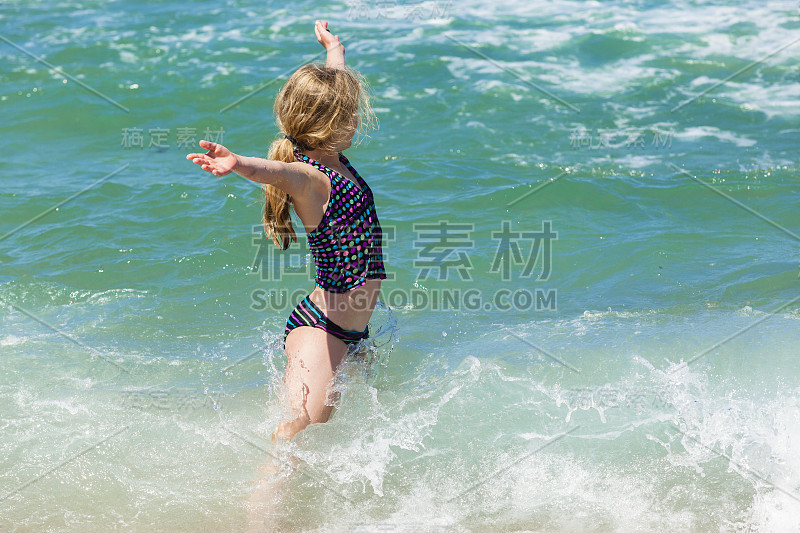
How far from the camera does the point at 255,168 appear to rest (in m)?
3.09

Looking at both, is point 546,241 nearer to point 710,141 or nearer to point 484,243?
point 484,243

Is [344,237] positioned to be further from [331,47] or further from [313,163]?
[331,47]

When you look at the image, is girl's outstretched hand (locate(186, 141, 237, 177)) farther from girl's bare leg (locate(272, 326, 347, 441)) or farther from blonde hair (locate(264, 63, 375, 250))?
girl's bare leg (locate(272, 326, 347, 441))

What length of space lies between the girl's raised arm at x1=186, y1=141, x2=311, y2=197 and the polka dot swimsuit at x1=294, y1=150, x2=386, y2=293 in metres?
0.20

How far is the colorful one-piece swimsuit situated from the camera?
3.60 meters

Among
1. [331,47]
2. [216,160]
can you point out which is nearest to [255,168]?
[216,160]

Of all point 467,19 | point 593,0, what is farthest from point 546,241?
point 593,0

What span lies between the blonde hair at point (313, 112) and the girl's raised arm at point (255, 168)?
0.60 feet

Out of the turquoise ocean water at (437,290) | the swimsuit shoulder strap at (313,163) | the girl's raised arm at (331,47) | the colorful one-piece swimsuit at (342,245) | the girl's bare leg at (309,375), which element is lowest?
the turquoise ocean water at (437,290)

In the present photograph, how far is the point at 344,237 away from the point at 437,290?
2.49m

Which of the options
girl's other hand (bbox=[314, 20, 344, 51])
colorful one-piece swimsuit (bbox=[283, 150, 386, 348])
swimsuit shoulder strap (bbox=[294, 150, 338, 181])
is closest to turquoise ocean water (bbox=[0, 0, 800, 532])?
colorful one-piece swimsuit (bbox=[283, 150, 386, 348])

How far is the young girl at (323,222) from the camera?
3551mm

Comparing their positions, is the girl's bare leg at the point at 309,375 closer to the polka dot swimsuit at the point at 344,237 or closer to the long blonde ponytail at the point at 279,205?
the polka dot swimsuit at the point at 344,237

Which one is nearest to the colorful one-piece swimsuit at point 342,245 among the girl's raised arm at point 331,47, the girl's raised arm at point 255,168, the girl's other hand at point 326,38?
the girl's raised arm at point 255,168
